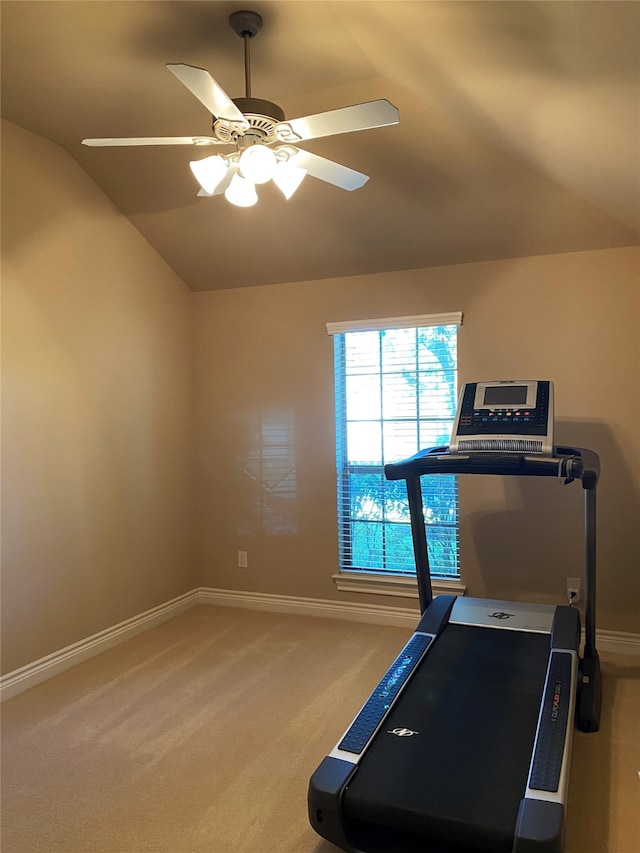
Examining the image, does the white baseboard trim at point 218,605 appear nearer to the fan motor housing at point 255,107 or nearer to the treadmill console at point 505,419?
the treadmill console at point 505,419

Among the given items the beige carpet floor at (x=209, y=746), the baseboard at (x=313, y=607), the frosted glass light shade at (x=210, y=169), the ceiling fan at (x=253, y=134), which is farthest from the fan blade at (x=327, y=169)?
the baseboard at (x=313, y=607)

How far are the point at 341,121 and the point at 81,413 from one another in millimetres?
2294

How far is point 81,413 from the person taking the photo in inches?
141

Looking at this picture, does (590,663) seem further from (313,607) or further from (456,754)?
(313,607)

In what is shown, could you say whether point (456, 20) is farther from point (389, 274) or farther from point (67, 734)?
point (67, 734)

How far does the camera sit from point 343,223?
3.65 meters

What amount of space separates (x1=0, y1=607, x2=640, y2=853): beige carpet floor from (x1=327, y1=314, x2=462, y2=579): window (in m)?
0.54

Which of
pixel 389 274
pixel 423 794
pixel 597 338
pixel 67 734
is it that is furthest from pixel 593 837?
pixel 389 274

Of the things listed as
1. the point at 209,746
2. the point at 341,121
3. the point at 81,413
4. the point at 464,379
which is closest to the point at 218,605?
the point at 81,413

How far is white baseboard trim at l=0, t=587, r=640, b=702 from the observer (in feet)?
10.6

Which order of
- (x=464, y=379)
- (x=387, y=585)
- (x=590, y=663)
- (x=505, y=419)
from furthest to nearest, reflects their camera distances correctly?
(x=387, y=585) < (x=464, y=379) < (x=505, y=419) < (x=590, y=663)

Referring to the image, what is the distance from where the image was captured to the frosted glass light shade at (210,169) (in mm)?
2311

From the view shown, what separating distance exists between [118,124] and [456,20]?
1.94 metres

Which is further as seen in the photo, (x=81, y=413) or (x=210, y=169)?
(x=81, y=413)
